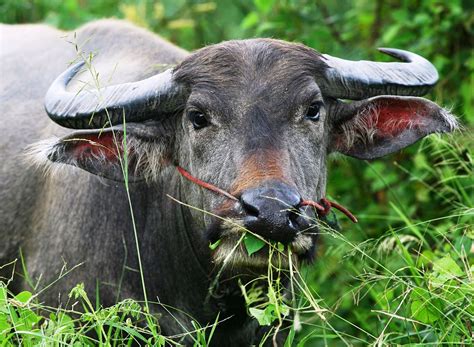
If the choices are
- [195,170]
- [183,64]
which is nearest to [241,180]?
[195,170]

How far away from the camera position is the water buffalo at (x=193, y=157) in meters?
4.36

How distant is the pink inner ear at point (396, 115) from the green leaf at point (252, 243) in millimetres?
1293

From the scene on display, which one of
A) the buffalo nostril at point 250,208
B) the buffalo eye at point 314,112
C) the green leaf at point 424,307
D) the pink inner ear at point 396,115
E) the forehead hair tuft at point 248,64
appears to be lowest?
the green leaf at point 424,307

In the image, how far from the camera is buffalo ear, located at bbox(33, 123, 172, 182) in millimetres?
4781

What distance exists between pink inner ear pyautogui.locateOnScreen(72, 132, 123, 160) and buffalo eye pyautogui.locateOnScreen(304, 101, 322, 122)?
976 mm

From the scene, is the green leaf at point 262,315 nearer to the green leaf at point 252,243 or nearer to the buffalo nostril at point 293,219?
the green leaf at point 252,243

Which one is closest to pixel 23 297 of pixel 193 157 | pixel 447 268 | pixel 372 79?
pixel 193 157

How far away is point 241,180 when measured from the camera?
4.19m

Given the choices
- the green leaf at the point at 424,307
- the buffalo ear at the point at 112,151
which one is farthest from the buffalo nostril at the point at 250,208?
the buffalo ear at the point at 112,151

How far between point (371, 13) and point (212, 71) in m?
3.88

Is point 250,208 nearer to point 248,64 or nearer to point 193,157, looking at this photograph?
point 193,157

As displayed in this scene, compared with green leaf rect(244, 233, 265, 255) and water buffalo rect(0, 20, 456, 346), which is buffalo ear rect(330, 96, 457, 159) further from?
green leaf rect(244, 233, 265, 255)

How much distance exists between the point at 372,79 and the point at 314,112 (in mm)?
438

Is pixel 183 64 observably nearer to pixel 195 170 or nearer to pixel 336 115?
pixel 195 170
